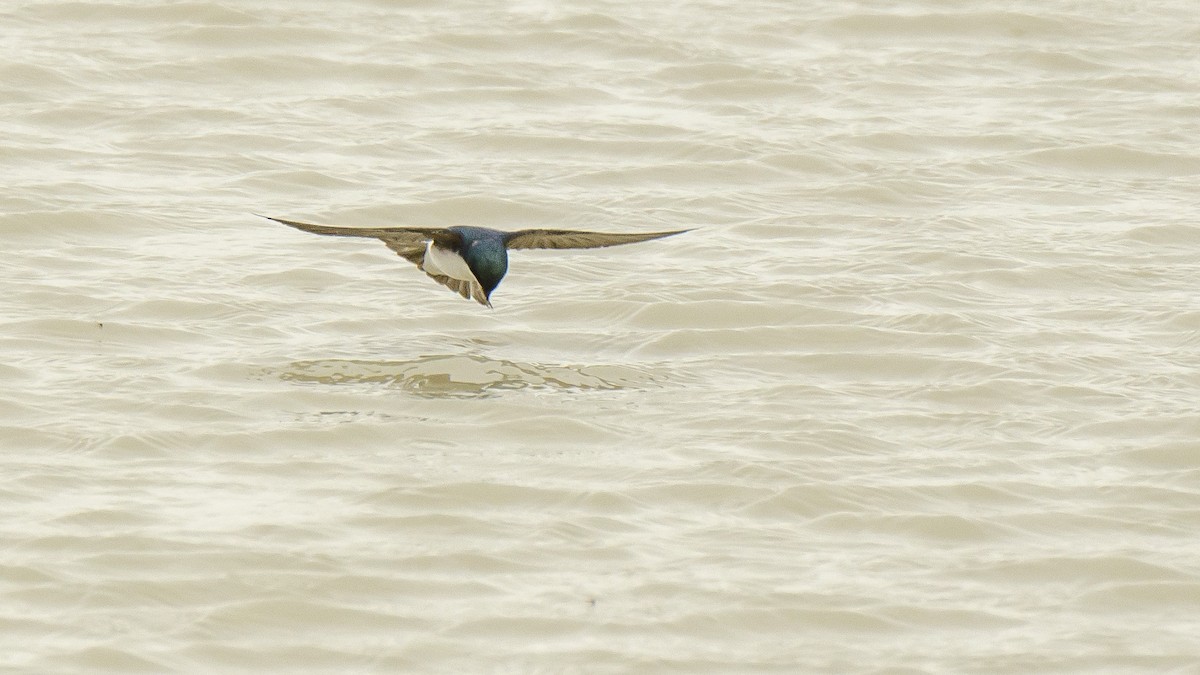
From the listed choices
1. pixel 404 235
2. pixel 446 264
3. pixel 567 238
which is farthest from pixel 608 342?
pixel 404 235

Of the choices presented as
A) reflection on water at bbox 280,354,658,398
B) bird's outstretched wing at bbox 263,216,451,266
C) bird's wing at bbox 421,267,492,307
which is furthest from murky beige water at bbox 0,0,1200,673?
bird's outstretched wing at bbox 263,216,451,266

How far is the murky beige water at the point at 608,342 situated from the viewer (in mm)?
4758

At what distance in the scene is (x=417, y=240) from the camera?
701cm

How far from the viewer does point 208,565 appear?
15.9 feet

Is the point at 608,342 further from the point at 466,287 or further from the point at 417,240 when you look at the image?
the point at 417,240

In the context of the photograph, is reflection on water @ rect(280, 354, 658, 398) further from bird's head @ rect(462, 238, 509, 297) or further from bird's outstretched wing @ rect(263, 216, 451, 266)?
bird's outstretched wing @ rect(263, 216, 451, 266)

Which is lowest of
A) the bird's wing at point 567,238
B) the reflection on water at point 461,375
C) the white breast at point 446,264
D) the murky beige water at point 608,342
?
the reflection on water at point 461,375

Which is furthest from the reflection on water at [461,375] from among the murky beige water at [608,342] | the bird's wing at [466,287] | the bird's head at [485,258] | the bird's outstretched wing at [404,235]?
the bird's outstretched wing at [404,235]

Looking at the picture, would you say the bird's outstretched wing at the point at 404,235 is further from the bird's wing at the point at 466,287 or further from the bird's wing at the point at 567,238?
the bird's wing at the point at 567,238

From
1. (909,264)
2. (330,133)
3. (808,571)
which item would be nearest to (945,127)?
(909,264)

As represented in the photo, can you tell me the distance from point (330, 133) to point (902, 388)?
159 inches

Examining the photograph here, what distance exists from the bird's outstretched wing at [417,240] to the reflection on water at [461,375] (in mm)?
243

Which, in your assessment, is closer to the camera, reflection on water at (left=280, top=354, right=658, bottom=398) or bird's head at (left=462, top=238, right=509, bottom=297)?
reflection on water at (left=280, top=354, right=658, bottom=398)

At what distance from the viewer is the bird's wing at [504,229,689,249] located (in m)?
6.69
